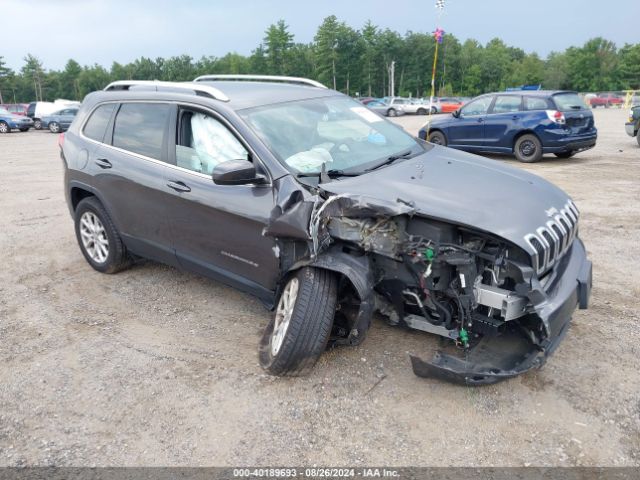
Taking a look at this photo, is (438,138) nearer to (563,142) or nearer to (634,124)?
(563,142)

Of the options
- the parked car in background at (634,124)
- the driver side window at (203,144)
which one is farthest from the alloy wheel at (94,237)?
the parked car in background at (634,124)

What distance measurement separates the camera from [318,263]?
3.17 metres

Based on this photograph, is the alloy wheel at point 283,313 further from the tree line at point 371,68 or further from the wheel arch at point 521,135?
the tree line at point 371,68

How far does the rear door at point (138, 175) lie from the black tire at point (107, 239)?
0.47 feet

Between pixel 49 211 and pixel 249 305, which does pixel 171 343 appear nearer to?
pixel 249 305

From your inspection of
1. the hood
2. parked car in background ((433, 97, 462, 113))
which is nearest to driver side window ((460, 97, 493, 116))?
the hood

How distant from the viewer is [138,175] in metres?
4.35

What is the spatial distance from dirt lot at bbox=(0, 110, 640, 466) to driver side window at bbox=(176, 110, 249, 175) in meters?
1.27

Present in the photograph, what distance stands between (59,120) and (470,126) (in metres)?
24.0

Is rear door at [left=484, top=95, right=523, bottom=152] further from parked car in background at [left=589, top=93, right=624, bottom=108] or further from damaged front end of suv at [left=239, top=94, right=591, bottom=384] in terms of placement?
parked car in background at [left=589, top=93, right=624, bottom=108]

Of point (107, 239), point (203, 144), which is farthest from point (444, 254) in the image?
point (107, 239)

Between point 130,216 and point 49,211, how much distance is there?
4.25 metres

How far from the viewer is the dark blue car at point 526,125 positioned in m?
11.0

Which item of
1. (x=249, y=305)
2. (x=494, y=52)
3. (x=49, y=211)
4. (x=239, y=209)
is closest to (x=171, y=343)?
(x=249, y=305)
